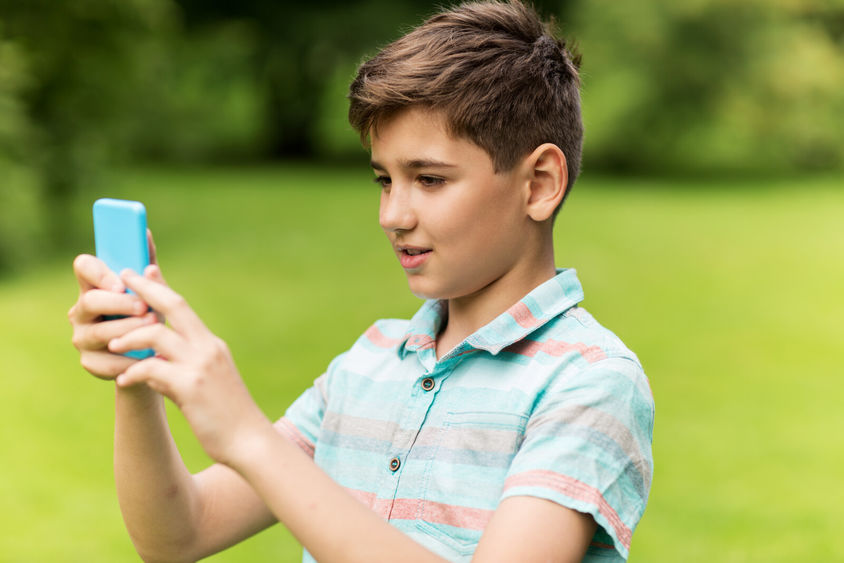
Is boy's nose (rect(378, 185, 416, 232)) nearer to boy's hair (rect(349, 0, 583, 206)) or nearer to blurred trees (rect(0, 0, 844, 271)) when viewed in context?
boy's hair (rect(349, 0, 583, 206))

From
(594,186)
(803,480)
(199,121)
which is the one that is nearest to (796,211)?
(594,186)

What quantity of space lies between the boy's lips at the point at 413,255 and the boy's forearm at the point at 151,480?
473mm

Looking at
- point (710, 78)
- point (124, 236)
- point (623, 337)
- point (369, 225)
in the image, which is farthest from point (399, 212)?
point (710, 78)

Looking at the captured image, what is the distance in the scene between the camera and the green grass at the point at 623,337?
5070 millimetres

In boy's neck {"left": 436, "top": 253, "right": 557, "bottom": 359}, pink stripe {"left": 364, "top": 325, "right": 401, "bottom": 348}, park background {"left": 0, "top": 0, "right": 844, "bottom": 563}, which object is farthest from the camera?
park background {"left": 0, "top": 0, "right": 844, "bottom": 563}

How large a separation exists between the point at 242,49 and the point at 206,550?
20.3m

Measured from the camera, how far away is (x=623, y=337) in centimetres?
809

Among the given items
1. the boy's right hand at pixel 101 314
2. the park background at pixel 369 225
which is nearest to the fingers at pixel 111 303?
the boy's right hand at pixel 101 314

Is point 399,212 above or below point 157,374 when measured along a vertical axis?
above

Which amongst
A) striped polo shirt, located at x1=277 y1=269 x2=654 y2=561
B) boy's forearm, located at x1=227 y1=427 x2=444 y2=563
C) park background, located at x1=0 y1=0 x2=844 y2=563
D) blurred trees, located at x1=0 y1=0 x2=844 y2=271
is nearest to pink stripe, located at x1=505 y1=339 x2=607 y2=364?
striped polo shirt, located at x1=277 y1=269 x2=654 y2=561

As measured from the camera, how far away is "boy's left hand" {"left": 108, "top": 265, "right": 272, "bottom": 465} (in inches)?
53.8

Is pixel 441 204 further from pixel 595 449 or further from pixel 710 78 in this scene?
pixel 710 78

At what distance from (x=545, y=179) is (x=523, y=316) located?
266 millimetres

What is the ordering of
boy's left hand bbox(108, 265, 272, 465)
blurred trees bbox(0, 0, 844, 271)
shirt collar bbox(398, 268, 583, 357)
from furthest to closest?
blurred trees bbox(0, 0, 844, 271) < shirt collar bbox(398, 268, 583, 357) < boy's left hand bbox(108, 265, 272, 465)
